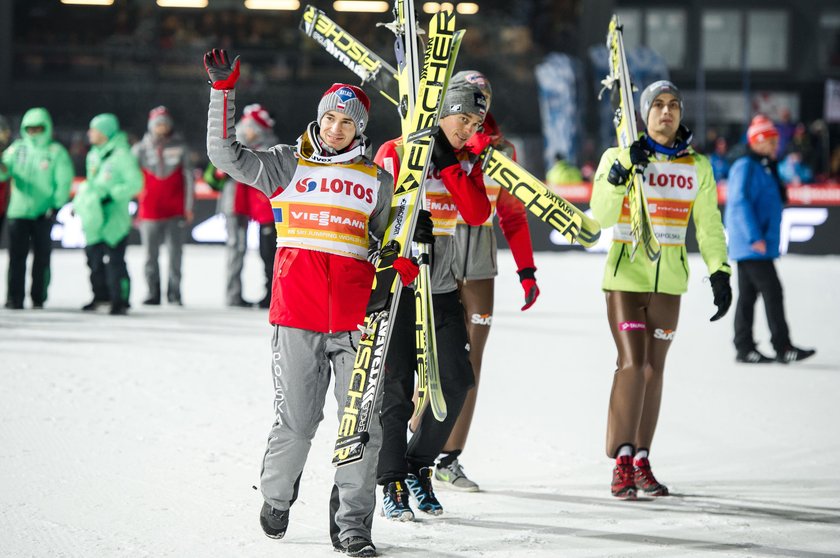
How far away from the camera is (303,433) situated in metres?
4.27

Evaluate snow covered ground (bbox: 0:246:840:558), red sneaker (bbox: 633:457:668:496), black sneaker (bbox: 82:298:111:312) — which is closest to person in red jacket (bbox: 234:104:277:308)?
snow covered ground (bbox: 0:246:840:558)

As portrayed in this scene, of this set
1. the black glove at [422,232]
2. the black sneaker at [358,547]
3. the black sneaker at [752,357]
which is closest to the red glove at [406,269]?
the black glove at [422,232]

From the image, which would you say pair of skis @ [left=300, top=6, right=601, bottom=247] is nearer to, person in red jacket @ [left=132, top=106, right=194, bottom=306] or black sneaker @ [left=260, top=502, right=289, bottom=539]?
black sneaker @ [left=260, top=502, right=289, bottom=539]

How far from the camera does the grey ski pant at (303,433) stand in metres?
4.23

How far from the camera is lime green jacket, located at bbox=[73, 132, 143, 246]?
10641 millimetres

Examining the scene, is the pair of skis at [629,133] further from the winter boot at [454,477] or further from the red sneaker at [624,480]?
the winter boot at [454,477]

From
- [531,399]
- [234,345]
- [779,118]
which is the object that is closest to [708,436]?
[531,399]

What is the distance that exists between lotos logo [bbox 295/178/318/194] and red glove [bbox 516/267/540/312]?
115 centimetres

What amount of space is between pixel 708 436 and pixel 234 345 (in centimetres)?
401

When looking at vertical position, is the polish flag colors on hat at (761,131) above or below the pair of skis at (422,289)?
above

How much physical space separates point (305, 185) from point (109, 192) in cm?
683

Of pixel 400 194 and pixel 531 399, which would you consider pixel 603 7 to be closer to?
pixel 531 399

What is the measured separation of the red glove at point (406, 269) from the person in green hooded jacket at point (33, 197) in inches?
286

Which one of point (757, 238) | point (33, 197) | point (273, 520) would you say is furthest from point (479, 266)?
point (33, 197)
